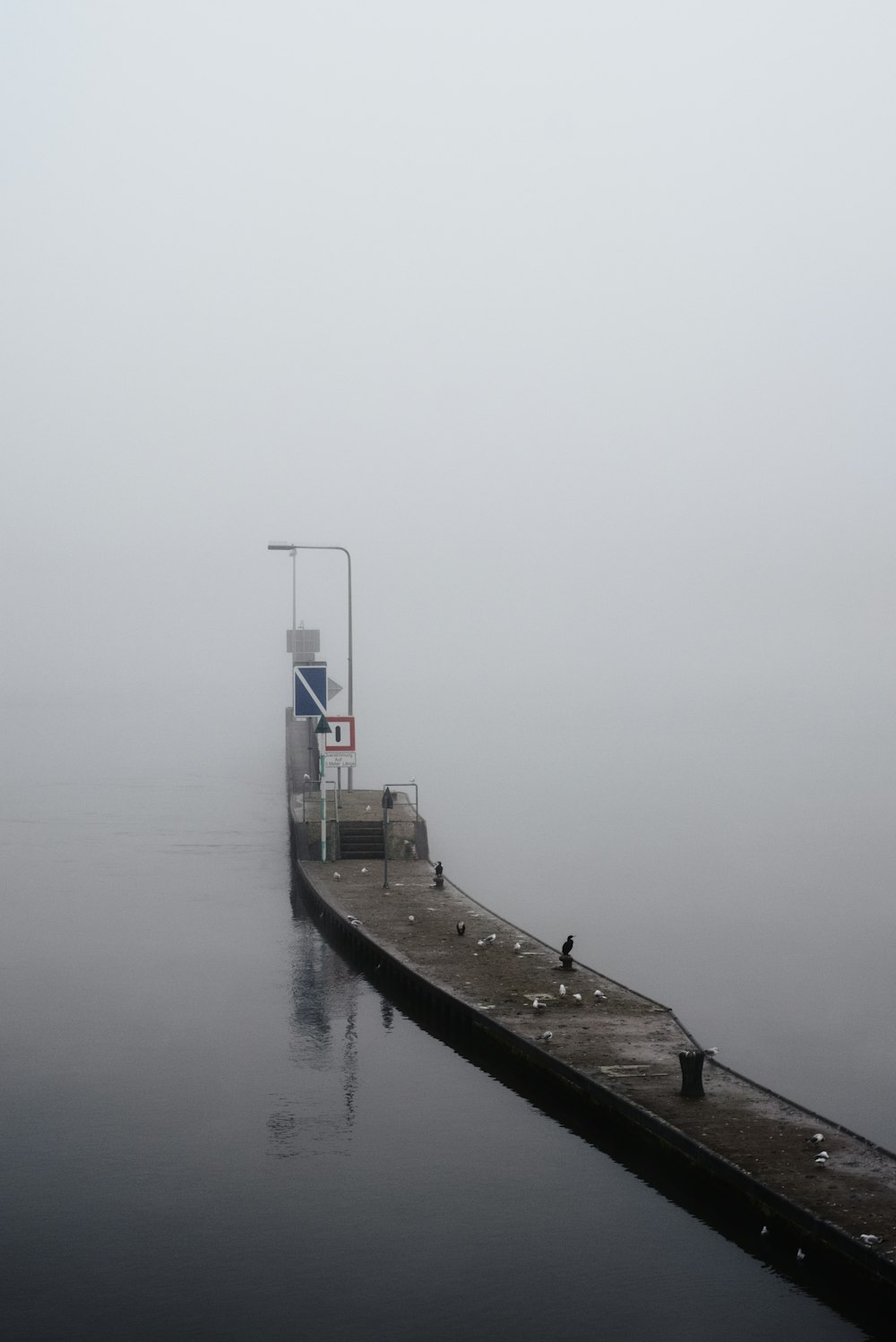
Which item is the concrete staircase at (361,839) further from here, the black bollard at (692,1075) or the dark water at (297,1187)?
the black bollard at (692,1075)

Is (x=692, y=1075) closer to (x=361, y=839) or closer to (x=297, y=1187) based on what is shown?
(x=297, y=1187)

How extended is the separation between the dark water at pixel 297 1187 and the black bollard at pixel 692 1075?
136 cm

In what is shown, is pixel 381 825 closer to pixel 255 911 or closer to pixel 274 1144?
pixel 255 911

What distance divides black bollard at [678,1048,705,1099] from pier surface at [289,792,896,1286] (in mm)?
186

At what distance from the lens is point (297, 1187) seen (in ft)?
53.7

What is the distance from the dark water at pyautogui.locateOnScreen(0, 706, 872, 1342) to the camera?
44.4ft

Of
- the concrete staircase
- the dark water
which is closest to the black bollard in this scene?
the dark water

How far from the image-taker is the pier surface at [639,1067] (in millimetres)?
14055

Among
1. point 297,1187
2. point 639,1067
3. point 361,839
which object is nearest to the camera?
point 297,1187

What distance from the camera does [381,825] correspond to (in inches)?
1478

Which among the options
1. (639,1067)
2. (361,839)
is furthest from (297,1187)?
(361,839)

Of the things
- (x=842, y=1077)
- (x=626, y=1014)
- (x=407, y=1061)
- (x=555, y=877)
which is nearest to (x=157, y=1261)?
(x=407, y=1061)

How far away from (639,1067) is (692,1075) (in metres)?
1.32

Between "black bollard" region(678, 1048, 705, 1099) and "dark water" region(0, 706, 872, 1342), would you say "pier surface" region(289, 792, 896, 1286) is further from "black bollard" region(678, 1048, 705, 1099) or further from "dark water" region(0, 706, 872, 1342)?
"dark water" region(0, 706, 872, 1342)
